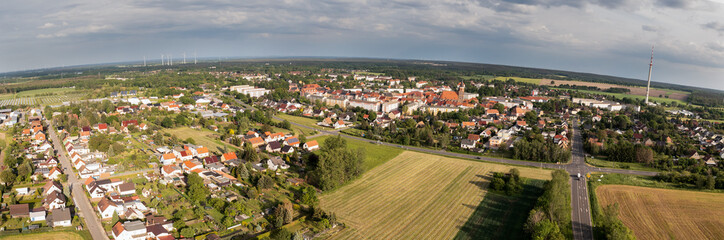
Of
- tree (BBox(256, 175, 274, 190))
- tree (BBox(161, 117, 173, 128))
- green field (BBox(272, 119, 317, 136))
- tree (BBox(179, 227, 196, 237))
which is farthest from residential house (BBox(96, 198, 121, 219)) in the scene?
tree (BBox(161, 117, 173, 128))

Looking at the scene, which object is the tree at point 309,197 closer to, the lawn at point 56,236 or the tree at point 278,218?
the tree at point 278,218

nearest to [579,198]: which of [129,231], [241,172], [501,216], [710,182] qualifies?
[501,216]

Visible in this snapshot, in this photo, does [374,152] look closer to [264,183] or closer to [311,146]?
[311,146]

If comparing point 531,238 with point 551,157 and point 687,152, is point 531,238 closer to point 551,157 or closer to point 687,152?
point 551,157

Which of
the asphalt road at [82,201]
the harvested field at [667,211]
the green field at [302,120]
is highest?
the green field at [302,120]

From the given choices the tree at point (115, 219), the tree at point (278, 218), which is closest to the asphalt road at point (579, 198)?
the tree at point (278, 218)

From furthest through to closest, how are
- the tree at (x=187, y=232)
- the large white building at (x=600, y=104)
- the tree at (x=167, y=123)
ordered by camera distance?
the large white building at (x=600, y=104) < the tree at (x=167, y=123) < the tree at (x=187, y=232)

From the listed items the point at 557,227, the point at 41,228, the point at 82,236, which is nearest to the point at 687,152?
the point at 557,227
